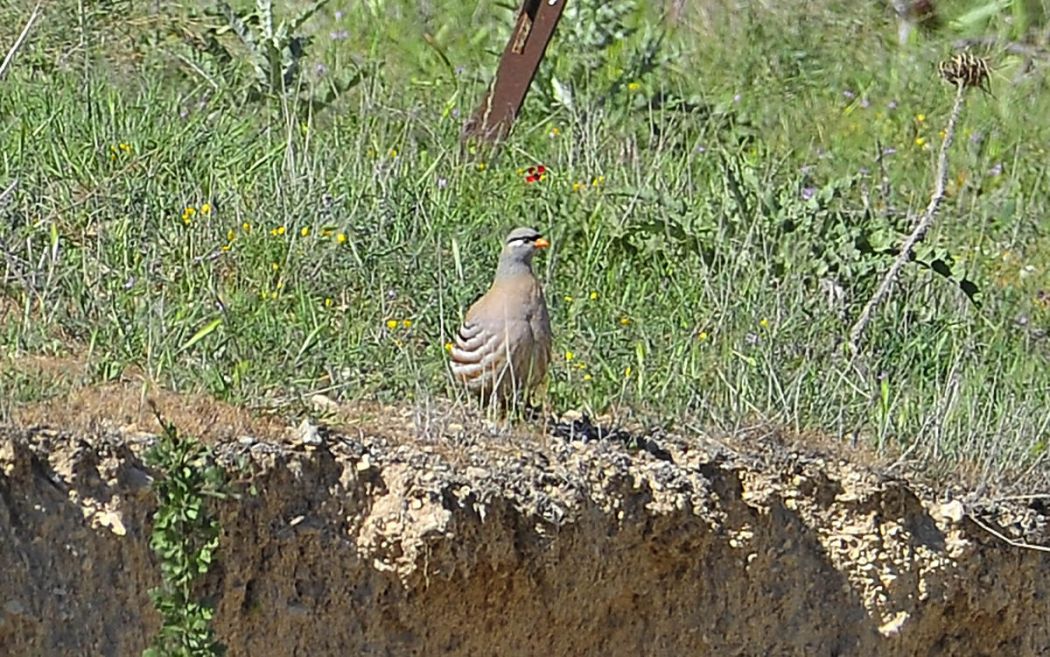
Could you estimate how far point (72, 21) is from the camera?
26.1ft

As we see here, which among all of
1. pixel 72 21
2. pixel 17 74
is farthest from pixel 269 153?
pixel 72 21

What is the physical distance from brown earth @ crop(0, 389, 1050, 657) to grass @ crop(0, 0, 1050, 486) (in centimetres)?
25

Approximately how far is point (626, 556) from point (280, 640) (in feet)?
2.89

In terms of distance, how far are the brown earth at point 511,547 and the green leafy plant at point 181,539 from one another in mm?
88

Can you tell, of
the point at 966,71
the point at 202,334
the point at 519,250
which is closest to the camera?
the point at 202,334

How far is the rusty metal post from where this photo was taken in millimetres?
7289

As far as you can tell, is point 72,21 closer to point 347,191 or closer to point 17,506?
point 347,191

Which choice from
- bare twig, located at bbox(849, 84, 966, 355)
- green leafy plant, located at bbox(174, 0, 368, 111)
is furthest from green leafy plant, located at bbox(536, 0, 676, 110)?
bare twig, located at bbox(849, 84, 966, 355)

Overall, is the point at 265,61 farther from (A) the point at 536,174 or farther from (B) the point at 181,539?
(B) the point at 181,539

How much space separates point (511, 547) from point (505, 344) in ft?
2.30

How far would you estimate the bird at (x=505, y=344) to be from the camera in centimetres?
523

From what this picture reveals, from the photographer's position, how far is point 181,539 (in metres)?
4.31

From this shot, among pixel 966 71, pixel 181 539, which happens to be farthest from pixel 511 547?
pixel 966 71

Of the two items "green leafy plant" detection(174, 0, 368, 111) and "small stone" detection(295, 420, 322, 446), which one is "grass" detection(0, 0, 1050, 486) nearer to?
"green leafy plant" detection(174, 0, 368, 111)
